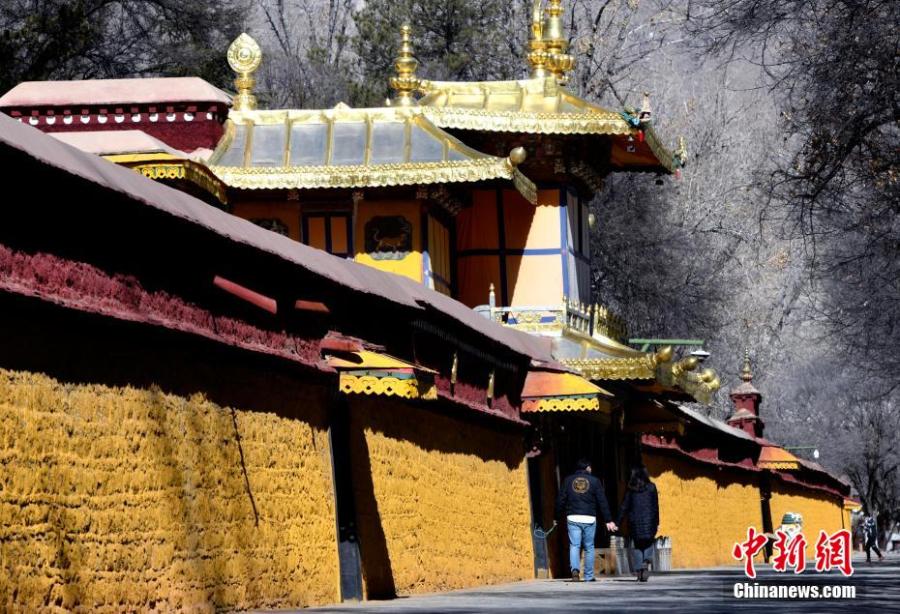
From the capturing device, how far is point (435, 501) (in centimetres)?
2112

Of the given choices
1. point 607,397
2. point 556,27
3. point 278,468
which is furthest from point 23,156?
point 556,27

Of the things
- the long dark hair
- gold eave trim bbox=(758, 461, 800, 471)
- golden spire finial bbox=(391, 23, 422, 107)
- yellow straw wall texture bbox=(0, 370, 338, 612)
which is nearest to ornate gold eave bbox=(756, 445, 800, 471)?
gold eave trim bbox=(758, 461, 800, 471)

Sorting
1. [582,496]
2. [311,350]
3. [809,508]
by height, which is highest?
[809,508]

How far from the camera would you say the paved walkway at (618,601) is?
15.5m

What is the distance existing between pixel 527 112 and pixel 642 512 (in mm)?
8767

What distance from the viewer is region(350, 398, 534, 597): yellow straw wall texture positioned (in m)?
18.8

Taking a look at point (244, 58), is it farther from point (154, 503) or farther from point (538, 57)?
point (154, 503)

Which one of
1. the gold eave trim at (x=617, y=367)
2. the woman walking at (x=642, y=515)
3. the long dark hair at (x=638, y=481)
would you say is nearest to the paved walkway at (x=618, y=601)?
the woman walking at (x=642, y=515)

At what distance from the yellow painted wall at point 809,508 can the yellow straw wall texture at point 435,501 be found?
25.8 meters

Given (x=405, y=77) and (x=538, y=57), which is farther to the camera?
(x=538, y=57)

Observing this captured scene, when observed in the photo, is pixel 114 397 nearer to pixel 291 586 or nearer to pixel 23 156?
pixel 23 156

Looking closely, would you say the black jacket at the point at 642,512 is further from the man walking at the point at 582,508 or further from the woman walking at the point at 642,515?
the man walking at the point at 582,508

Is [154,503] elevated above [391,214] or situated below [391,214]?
below

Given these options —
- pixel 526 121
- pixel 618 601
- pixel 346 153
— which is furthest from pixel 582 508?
pixel 526 121
